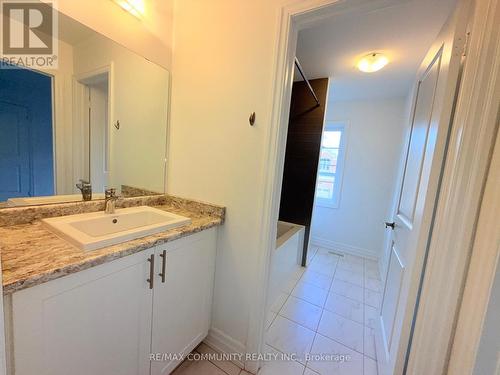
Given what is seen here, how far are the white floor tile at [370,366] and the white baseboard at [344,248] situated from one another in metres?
1.88

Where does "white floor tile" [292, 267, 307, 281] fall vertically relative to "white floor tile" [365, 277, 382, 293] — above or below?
below

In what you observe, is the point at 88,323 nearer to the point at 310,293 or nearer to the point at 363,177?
the point at 310,293

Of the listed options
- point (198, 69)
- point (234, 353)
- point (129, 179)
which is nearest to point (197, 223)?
point (129, 179)

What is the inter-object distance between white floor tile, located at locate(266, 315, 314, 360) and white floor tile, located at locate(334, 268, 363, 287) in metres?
1.03

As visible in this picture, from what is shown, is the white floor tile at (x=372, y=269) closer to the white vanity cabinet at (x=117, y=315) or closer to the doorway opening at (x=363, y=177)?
the doorway opening at (x=363, y=177)

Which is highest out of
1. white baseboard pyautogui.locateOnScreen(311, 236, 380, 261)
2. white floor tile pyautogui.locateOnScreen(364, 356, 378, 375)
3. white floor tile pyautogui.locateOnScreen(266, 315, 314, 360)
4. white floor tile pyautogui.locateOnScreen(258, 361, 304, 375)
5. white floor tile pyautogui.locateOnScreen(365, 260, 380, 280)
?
white baseboard pyautogui.locateOnScreen(311, 236, 380, 261)

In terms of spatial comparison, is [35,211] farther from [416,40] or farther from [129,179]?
[416,40]

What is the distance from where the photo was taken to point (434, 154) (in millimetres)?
893

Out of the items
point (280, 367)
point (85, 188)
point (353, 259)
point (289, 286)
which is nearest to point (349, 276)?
point (353, 259)

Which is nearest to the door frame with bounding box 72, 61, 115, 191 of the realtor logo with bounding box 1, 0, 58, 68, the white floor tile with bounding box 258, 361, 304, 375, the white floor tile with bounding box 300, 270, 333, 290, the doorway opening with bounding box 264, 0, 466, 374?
the realtor logo with bounding box 1, 0, 58, 68

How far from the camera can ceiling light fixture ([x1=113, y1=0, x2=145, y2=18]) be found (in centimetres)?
124

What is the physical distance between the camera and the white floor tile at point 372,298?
203 cm

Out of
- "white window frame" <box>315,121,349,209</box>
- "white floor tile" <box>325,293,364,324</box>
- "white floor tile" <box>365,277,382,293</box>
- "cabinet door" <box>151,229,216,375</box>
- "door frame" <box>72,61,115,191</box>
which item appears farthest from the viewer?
"white window frame" <box>315,121,349,209</box>

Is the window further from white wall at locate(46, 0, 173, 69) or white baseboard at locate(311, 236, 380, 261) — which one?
white wall at locate(46, 0, 173, 69)
